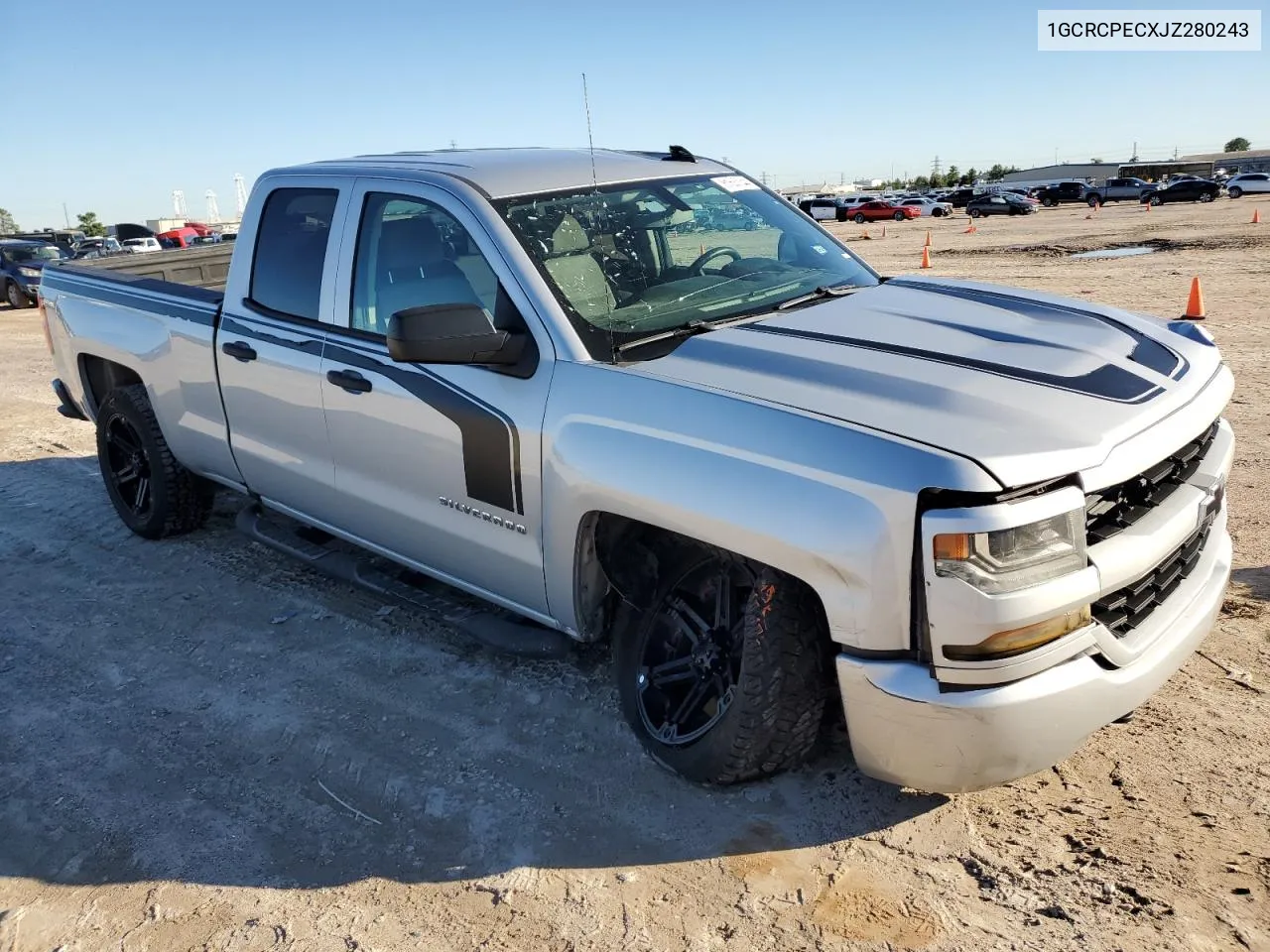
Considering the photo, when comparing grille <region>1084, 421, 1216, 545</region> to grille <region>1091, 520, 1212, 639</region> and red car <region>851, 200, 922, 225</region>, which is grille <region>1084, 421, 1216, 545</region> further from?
red car <region>851, 200, 922, 225</region>

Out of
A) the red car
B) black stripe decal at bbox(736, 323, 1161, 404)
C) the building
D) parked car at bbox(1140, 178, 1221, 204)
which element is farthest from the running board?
the building

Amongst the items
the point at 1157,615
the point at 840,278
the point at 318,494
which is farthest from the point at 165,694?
the point at 1157,615

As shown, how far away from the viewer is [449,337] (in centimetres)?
329

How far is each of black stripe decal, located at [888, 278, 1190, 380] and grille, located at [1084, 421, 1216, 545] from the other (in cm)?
24

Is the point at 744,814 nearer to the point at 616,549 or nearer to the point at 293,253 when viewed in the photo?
the point at 616,549

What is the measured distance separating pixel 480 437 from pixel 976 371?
1593mm

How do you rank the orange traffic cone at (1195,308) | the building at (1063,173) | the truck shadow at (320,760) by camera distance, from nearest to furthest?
the truck shadow at (320,760), the orange traffic cone at (1195,308), the building at (1063,173)

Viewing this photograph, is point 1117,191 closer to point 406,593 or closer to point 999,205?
point 999,205

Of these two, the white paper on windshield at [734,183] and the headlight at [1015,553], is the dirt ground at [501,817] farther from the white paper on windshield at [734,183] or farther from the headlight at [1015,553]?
the white paper on windshield at [734,183]

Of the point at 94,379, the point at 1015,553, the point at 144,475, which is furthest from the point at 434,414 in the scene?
the point at 94,379

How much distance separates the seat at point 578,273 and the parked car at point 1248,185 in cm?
5532

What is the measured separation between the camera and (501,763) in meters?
3.58

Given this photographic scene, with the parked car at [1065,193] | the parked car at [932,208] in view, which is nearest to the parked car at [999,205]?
the parked car at [932,208]

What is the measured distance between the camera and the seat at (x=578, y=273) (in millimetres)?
3551
